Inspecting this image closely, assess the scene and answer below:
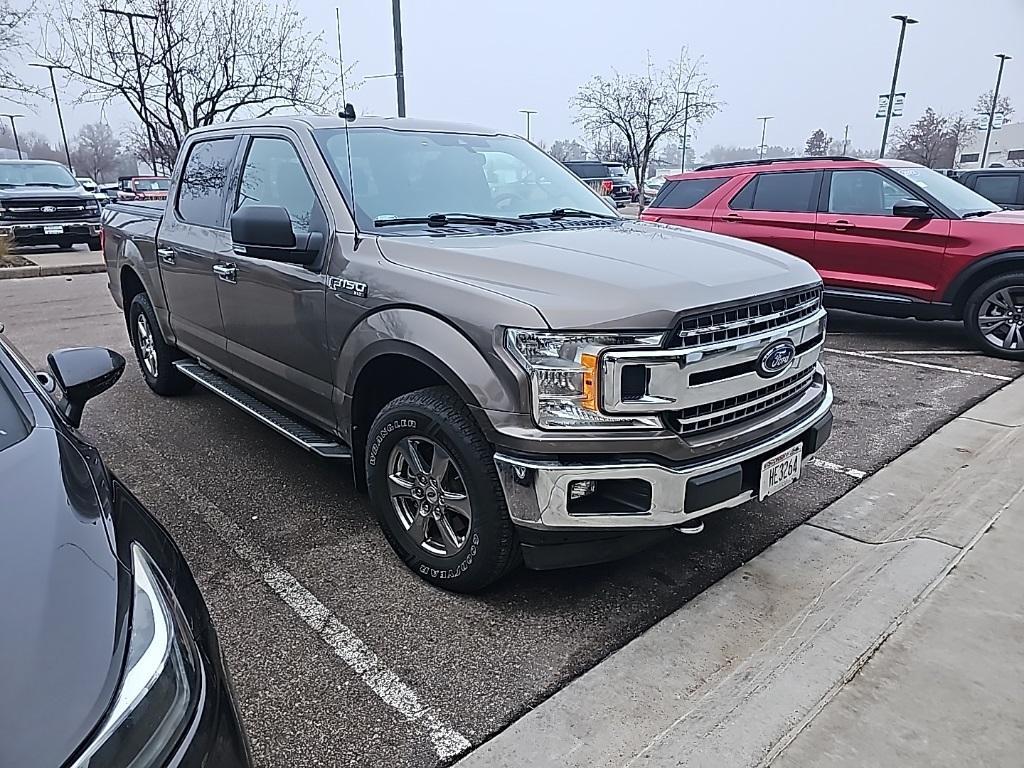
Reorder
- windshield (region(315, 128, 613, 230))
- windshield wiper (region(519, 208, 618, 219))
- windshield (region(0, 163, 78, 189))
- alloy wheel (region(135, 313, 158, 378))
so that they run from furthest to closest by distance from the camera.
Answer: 1. windshield (region(0, 163, 78, 189))
2. alloy wheel (region(135, 313, 158, 378))
3. windshield wiper (region(519, 208, 618, 219))
4. windshield (region(315, 128, 613, 230))

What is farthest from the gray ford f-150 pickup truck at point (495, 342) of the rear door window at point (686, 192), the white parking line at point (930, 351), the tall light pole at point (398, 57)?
the tall light pole at point (398, 57)

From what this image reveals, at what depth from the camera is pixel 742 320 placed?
2.75 metres

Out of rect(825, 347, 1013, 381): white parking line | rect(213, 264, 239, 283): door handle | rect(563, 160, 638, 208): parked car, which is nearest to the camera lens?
rect(213, 264, 239, 283): door handle

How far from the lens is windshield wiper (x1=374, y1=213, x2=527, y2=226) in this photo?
135 inches

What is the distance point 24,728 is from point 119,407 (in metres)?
4.96

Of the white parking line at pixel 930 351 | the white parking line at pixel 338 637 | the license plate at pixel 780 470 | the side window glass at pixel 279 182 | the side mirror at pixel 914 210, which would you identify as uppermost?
the side window glass at pixel 279 182

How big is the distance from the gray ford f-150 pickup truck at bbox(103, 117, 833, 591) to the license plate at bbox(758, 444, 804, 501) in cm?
1

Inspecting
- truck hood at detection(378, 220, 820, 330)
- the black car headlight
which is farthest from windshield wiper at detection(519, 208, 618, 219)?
the black car headlight

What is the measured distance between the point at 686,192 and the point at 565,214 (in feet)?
19.0

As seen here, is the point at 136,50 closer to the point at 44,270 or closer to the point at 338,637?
the point at 44,270

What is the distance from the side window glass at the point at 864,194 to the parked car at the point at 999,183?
17.2ft

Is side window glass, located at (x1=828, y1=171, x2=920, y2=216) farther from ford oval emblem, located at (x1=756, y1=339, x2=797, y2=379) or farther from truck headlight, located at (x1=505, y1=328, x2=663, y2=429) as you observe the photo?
truck headlight, located at (x1=505, y1=328, x2=663, y2=429)

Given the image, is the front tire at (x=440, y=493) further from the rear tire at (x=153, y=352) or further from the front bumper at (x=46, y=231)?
the front bumper at (x=46, y=231)

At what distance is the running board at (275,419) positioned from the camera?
358 centimetres
